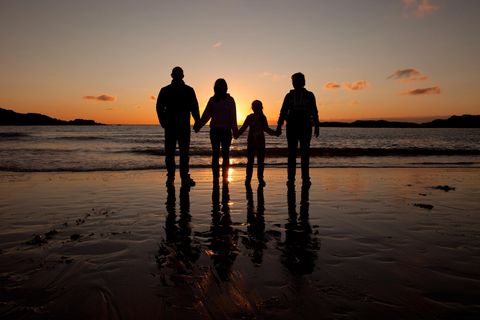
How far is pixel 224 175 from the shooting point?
28.5 feet

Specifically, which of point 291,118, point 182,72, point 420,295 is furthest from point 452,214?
point 182,72

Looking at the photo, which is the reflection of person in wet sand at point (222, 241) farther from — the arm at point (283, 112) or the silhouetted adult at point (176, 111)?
the arm at point (283, 112)

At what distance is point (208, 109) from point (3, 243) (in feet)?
18.3

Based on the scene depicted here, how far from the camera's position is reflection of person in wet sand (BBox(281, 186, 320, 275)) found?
3.00m

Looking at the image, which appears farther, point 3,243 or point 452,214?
point 452,214

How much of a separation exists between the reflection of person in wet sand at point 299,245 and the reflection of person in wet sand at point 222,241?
1.74 feet

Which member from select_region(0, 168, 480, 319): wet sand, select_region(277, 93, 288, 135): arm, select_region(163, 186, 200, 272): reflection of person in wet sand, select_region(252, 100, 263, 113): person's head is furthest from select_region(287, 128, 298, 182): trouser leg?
select_region(163, 186, 200, 272): reflection of person in wet sand

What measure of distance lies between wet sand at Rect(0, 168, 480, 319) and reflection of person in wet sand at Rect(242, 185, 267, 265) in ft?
0.06

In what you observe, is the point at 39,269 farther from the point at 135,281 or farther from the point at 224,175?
the point at 224,175

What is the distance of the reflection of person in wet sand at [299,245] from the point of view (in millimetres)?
3002

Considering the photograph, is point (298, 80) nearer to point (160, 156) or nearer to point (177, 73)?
point (177, 73)

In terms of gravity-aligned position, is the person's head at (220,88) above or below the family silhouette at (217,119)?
above

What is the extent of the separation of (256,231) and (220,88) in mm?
4985

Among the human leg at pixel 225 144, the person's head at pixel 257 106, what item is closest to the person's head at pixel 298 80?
the person's head at pixel 257 106
